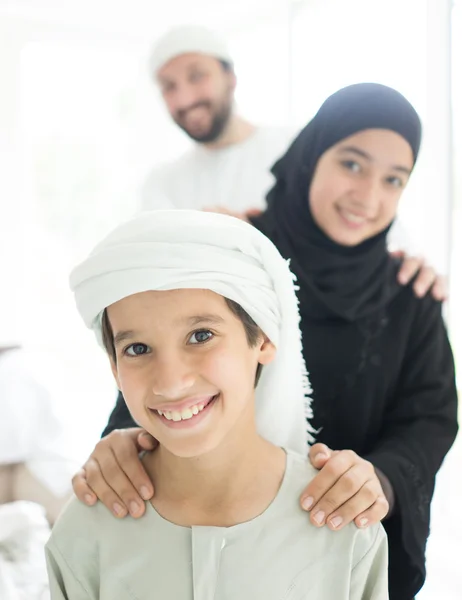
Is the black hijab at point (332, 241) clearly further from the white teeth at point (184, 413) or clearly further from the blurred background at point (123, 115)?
the blurred background at point (123, 115)

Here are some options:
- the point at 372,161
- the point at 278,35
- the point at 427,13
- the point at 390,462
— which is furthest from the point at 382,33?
the point at 390,462

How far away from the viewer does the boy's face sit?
890 mm

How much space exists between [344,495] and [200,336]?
310 mm

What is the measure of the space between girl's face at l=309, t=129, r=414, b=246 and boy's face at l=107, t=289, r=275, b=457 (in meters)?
Result: 0.38

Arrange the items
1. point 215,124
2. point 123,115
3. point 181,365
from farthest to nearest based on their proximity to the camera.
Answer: point 123,115 < point 215,124 < point 181,365

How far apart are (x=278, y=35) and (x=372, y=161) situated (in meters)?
1.97

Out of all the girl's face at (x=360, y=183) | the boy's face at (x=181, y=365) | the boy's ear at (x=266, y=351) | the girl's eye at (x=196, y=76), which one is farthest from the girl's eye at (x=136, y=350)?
the girl's eye at (x=196, y=76)

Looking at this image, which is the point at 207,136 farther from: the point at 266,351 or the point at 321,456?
the point at 321,456

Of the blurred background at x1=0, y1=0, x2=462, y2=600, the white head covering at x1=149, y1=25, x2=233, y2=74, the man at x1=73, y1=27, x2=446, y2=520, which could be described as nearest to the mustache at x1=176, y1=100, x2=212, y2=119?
the man at x1=73, y1=27, x2=446, y2=520

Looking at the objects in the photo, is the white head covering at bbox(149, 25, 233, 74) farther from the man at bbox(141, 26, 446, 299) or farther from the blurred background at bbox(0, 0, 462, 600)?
the blurred background at bbox(0, 0, 462, 600)

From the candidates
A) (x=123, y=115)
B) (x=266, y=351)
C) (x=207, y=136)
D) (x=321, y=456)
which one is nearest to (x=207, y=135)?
(x=207, y=136)

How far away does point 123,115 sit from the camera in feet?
10.7

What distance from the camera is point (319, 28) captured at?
9.03 ft

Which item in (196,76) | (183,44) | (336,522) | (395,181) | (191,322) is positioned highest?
(183,44)
